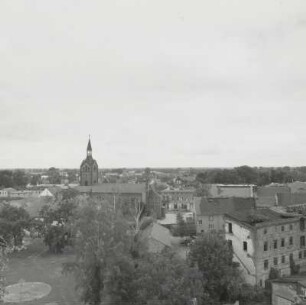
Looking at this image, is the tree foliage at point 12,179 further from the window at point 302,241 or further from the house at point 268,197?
the window at point 302,241

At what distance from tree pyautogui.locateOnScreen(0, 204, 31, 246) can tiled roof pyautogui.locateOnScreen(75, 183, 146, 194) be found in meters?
34.5

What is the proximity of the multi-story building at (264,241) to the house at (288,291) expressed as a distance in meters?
3.99

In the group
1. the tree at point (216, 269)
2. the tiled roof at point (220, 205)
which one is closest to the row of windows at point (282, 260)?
the tree at point (216, 269)

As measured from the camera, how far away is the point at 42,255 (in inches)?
2290

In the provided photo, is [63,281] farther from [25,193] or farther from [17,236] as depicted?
[25,193]

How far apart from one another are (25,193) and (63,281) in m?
96.6

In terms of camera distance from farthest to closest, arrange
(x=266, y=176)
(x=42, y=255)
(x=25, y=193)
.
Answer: (x=266, y=176), (x=25, y=193), (x=42, y=255)

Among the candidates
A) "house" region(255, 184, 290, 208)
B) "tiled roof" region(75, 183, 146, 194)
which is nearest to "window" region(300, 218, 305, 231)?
"house" region(255, 184, 290, 208)

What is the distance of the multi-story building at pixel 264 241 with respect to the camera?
42406mm

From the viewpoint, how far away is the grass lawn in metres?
39.5

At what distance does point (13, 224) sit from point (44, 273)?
12.1 meters

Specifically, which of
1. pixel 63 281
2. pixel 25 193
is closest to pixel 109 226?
pixel 63 281

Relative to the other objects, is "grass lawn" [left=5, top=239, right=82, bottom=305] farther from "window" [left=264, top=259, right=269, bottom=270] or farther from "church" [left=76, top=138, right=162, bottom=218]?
"church" [left=76, top=138, right=162, bottom=218]

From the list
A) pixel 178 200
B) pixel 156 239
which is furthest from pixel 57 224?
pixel 178 200
